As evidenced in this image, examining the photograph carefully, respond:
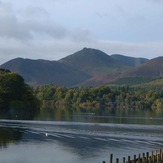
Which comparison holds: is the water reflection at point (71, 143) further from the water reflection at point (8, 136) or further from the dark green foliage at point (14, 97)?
the dark green foliage at point (14, 97)

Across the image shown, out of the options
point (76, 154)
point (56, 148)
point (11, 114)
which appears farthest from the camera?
point (11, 114)

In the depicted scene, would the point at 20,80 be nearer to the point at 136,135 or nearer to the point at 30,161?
the point at 136,135

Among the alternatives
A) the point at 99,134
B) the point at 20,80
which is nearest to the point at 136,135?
the point at 99,134

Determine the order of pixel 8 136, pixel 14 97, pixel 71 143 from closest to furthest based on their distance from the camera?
pixel 71 143, pixel 8 136, pixel 14 97

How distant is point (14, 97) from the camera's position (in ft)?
577

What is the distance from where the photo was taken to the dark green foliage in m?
171

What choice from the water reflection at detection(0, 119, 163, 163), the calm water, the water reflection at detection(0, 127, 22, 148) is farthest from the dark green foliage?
the water reflection at detection(0, 127, 22, 148)

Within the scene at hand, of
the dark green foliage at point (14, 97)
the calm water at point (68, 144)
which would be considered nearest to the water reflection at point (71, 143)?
the calm water at point (68, 144)

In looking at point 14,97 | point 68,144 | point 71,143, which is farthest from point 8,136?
point 14,97

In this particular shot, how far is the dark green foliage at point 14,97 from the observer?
171 metres

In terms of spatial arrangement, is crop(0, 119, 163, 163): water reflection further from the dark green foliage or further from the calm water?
the dark green foliage

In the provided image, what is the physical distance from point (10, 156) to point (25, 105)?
110048 millimetres

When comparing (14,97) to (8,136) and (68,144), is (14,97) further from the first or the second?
(68,144)

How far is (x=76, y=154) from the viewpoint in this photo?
72.7 meters
